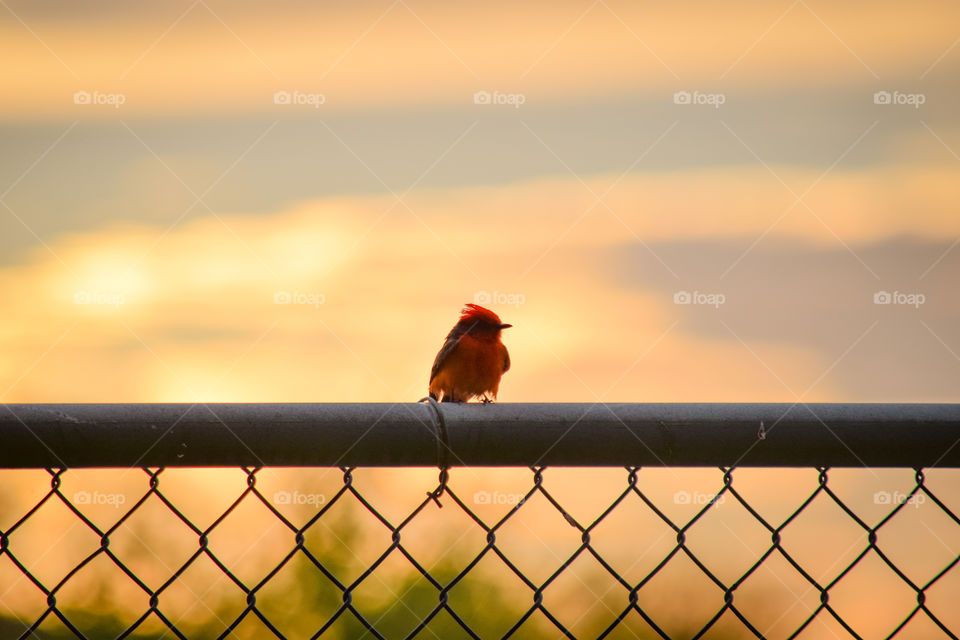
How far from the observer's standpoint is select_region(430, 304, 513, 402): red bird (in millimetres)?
5160

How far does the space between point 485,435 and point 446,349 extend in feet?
11.8

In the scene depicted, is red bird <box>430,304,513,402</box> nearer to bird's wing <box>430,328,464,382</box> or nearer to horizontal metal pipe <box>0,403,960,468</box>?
bird's wing <box>430,328,464,382</box>

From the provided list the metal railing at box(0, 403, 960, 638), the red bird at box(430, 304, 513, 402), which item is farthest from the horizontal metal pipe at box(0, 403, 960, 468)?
the red bird at box(430, 304, 513, 402)

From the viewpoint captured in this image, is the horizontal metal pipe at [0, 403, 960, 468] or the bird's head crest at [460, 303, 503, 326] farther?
the bird's head crest at [460, 303, 503, 326]

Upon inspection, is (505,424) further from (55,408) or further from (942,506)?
(942,506)

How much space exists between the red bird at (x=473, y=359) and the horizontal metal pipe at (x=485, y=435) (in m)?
3.40

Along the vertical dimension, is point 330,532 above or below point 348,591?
above

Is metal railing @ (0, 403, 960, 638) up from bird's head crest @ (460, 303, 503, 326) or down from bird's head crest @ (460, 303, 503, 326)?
down

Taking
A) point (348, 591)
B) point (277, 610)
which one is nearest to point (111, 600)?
point (277, 610)

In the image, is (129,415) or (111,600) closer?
(129,415)

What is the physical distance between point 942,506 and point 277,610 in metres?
19.6

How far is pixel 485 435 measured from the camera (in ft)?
5.64

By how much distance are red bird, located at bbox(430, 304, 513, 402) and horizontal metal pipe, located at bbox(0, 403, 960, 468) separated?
3399 mm

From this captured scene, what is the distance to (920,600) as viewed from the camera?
1964mm
